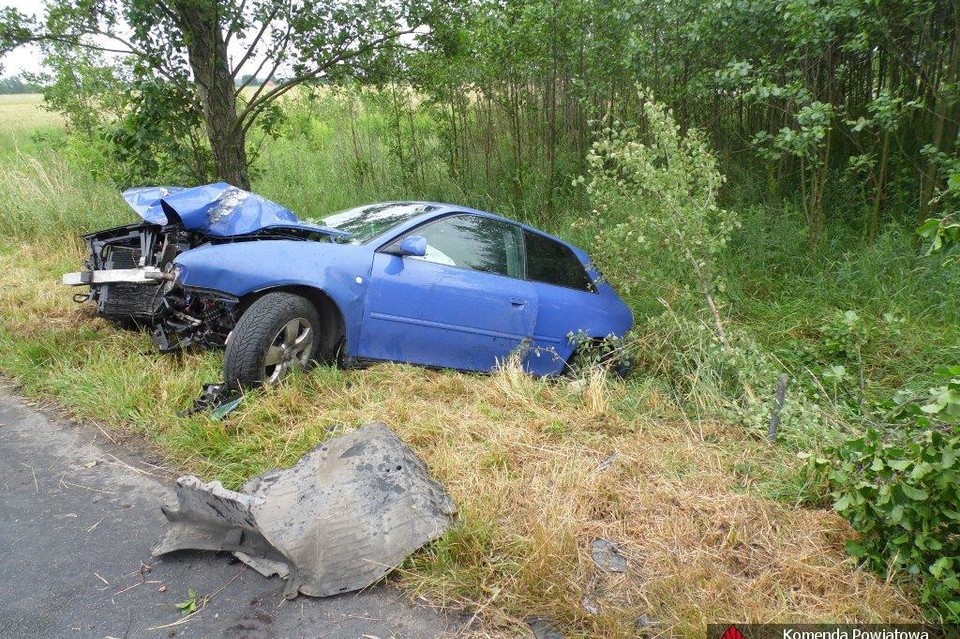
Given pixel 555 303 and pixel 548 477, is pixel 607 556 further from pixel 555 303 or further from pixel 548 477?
pixel 555 303

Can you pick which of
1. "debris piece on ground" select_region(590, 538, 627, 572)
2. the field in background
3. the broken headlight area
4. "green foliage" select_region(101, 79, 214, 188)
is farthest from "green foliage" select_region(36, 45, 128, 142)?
"debris piece on ground" select_region(590, 538, 627, 572)

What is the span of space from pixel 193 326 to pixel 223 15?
3.95 meters

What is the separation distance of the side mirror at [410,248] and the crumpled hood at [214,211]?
47 centimetres

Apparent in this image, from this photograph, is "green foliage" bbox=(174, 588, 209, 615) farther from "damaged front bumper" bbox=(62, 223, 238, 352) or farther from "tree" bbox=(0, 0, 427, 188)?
"tree" bbox=(0, 0, 427, 188)

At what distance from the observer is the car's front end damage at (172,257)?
13.5ft

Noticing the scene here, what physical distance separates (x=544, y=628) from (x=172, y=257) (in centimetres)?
331

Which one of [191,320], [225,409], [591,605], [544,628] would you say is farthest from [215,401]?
[591,605]

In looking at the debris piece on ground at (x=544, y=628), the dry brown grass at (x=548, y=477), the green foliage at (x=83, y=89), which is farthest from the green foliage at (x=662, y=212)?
the green foliage at (x=83, y=89)

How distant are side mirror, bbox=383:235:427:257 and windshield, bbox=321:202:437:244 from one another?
8.8 inches

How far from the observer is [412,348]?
4539mm

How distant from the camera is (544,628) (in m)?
2.39

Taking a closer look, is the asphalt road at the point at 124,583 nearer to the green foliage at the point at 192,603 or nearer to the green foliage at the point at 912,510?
the green foliage at the point at 192,603

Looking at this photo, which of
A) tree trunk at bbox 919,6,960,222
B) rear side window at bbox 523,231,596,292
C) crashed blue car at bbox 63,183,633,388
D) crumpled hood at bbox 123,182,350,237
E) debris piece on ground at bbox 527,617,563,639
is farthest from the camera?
tree trunk at bbox 919,6,960,222

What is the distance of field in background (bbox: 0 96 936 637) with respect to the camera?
245 cm
